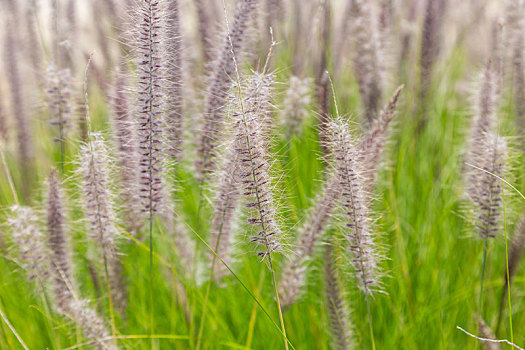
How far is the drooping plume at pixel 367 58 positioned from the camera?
2.58 metres

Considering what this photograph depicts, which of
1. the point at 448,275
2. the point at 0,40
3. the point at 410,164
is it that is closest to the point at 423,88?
the point at 410,164

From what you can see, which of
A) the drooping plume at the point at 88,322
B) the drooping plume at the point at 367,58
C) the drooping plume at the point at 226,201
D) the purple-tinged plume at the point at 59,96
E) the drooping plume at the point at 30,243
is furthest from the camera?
the drooping plume at the point at 367,58

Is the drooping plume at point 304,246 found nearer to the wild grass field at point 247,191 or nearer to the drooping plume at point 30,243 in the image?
the wild grass field at point 247,191

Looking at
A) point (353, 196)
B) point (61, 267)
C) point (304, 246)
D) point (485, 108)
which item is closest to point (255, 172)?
point (353, 196)

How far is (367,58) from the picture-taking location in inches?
104

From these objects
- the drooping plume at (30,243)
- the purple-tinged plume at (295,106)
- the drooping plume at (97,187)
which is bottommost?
the drooping plume at (30,243)

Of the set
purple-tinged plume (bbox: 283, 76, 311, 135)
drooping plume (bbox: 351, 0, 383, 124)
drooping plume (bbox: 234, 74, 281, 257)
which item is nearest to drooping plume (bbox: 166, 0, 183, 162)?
drooping plume (bbox: 234, 74, 281, 257)

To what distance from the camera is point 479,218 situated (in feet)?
6.27

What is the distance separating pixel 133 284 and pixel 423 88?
6.13ft

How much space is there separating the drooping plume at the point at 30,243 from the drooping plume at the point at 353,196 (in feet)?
3.45

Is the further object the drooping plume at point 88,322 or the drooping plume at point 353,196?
the drooping plume at point 88,322

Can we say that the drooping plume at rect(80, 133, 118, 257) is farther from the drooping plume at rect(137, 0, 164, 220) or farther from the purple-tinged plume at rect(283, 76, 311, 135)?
the purple-tinged plume at rect(283, 76, 311, 135)

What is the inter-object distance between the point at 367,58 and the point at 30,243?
5.77ft

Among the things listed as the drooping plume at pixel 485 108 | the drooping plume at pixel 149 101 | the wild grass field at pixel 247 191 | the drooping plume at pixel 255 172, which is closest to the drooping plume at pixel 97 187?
the wild grass field at pixel 247 191
